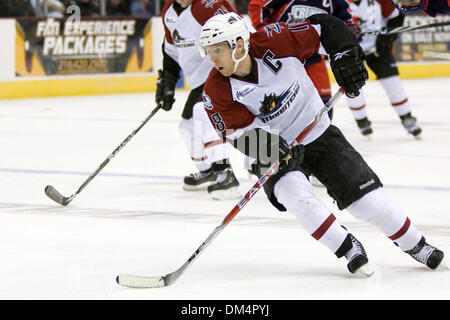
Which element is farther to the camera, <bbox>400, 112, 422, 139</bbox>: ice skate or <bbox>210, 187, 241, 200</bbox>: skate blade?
<bbox>400, 112, 422, 139</bbox>: ice skate

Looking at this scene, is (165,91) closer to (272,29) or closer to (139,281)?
(272,29)

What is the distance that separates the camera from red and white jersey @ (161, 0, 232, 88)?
5.07 m

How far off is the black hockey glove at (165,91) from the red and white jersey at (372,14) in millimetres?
2298

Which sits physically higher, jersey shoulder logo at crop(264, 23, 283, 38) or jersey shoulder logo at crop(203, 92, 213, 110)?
jersey shoulder logo at crop(264, 23, 283, 38)

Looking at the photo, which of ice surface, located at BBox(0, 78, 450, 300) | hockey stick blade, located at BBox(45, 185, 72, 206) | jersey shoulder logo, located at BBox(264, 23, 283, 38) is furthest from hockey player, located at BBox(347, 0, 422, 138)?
jersey shoulder logo, located at BBox(264, 23, 283, 38)

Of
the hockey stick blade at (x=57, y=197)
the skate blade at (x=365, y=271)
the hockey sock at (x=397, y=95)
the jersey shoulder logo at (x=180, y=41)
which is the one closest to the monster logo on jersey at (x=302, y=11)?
the jersey shoulder logo at (x=180, y=41)

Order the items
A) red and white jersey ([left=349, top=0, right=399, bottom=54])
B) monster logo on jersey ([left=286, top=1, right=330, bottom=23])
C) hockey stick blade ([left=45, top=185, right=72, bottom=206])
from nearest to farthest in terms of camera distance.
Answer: hockey stick blade ([left=45, top=185, right=72, bottom=206])
monster logo on jersey ([left=286, top=1, right=330, bottom=23])
red and white jersey ([left=349, top=0, right=399, bottom=54])

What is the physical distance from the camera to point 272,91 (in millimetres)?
3465

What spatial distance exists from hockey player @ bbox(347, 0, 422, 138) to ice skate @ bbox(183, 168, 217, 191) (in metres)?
2.09

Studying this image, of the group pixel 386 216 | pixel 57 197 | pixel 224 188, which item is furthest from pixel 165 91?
pixel 386 216

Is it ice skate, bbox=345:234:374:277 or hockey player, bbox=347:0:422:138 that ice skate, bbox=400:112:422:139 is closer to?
hockey player, bbox=347:0:422:138

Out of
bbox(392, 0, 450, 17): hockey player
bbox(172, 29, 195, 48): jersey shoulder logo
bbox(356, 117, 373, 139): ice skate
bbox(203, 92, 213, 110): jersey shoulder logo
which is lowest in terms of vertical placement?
bbox(356, 117, 373, 139): ice skate

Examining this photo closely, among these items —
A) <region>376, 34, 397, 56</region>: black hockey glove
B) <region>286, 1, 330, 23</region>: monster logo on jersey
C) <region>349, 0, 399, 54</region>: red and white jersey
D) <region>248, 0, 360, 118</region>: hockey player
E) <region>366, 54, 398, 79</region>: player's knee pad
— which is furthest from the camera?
<region>366, 54, 398, 79</region>: player's knee pad
